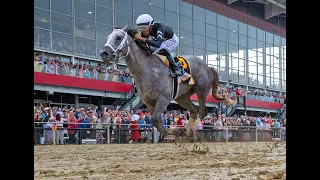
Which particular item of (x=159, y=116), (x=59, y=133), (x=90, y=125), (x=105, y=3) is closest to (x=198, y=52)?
(x=105, y=3)

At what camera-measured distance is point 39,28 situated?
81.1 feet

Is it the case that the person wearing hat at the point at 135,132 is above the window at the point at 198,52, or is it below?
below

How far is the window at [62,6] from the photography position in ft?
85.5

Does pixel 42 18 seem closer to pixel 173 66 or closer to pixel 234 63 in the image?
pixel 173 66

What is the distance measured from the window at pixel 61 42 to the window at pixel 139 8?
5953 mm

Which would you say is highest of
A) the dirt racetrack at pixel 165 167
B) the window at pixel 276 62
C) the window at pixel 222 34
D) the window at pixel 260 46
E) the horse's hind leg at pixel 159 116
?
the window at pixel 222 34

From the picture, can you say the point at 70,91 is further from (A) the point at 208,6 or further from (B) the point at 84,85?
(A) the point at 208,6

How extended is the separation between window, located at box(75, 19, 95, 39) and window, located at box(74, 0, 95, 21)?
32 cm

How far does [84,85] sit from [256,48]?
23524mm

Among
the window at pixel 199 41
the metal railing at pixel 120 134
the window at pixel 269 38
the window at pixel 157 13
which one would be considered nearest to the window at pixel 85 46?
the window at pixel 157 13

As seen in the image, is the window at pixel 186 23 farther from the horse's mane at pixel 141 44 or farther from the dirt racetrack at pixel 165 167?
the dirt racetrack at pixel 165 167

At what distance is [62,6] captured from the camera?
2653 cm
